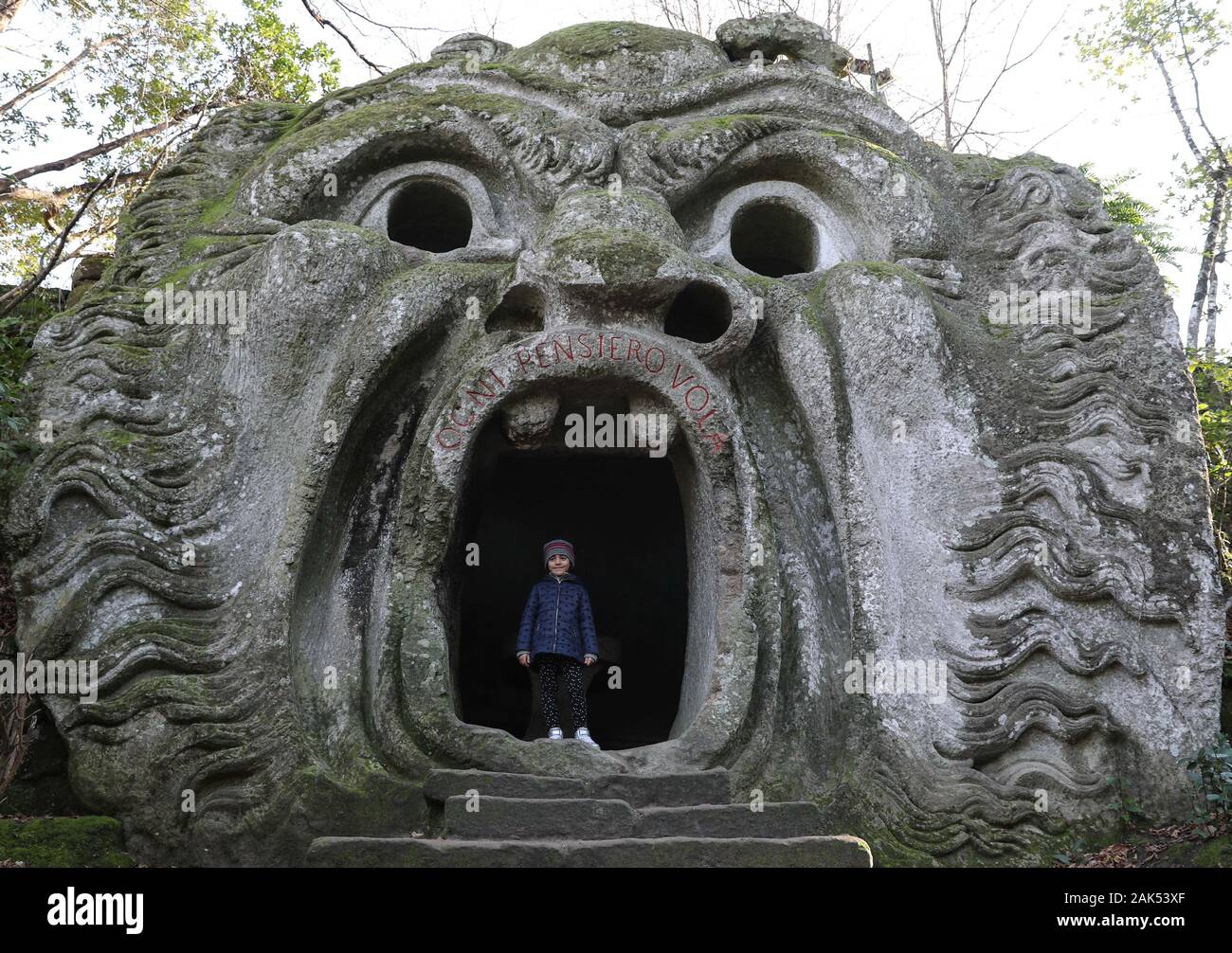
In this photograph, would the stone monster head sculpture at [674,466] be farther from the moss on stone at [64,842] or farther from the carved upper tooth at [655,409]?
the moss on stone at [64,842]

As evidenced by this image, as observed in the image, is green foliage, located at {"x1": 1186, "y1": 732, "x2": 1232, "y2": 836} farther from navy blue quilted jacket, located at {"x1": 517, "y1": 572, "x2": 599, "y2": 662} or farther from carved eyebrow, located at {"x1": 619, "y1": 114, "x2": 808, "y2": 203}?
carved eyebrow, located at {"x1": 619, "y1": 114, "x2": 808, "y2": 203}

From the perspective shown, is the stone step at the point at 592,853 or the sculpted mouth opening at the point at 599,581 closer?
the stone step at the point at 592,853

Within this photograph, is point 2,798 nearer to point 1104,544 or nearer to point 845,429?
point 845,429

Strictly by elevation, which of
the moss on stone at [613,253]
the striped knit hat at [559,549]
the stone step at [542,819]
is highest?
the moss on stone at [613,253]

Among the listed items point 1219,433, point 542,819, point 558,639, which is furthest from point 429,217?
point 1219,433

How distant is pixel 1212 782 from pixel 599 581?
4708 millimetres

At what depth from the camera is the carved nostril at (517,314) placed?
260 inches

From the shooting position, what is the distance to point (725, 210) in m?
7.45

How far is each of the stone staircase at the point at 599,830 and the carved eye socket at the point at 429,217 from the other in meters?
3.61

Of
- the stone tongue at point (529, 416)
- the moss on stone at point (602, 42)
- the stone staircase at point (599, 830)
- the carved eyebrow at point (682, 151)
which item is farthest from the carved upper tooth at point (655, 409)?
the moss on stone at point (602, 42)

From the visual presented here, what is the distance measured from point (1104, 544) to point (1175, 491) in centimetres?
50

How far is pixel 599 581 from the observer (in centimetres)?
917

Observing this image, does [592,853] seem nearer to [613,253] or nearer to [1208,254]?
[613,253]

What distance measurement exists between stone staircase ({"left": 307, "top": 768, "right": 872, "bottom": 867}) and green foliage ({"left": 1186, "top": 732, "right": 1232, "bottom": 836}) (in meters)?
1.87
